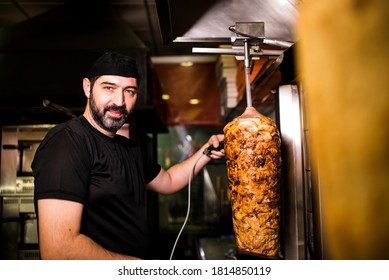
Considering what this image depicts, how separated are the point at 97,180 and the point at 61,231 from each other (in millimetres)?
232

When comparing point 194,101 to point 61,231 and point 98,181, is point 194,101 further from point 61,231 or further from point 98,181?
point 61,231

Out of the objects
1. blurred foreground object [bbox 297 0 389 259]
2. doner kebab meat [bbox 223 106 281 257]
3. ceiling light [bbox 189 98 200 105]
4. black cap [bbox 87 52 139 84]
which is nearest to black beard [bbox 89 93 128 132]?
black cap [bbox 87 52 139 84]

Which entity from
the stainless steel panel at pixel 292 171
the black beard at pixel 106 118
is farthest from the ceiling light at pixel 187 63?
the stainless steel panel at pixel 292 171

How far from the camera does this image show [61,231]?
89 cm

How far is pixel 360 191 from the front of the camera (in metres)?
0.63

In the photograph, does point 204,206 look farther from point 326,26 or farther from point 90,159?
point 326,26

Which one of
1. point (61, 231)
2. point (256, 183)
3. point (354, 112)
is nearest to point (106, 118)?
point (61, 231)

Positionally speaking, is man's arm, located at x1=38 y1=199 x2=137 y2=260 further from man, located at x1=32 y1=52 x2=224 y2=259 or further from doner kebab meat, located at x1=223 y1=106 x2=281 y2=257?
doner kebab meat, located at x1=223 y1=106 x2=281 y2=257

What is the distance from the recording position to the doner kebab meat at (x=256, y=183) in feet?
2.46

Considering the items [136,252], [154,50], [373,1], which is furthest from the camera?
[154,50]
